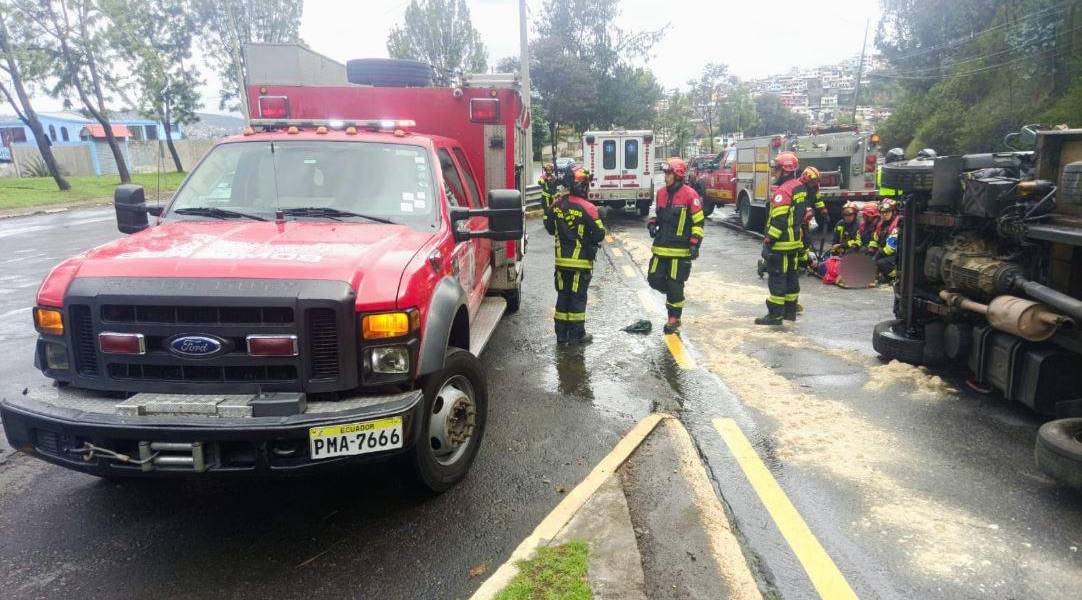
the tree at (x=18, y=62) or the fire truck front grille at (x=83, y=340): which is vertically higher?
the tree at (x=18, y=62)

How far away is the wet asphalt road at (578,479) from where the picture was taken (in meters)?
3.15

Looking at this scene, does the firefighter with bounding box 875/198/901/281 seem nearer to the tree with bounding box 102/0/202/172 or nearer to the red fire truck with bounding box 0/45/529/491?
the red fire truck with bounding box 0/45/529/491

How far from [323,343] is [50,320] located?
127 cm

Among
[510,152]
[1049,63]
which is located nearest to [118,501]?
[510,152]

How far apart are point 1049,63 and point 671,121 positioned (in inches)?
1185

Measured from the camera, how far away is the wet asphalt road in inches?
124

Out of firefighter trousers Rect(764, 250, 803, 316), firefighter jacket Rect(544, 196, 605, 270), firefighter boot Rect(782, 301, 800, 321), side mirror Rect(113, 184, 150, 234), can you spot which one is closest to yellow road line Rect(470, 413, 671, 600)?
firefighter jacket Rect(544, 196, 605, 270)

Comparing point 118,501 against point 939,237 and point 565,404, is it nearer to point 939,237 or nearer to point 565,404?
point 565,404

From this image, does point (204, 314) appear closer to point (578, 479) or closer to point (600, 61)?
point (578, 479)

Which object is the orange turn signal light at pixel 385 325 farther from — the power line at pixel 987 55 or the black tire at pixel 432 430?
the power line at pixel 987 55

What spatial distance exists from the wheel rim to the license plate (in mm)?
386

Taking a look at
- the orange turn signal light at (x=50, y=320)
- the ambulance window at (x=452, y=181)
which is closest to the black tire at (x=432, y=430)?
the ambulance window at (x=452, y=181)

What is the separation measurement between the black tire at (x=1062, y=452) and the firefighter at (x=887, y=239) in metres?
5.68

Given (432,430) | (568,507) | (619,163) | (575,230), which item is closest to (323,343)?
(432,430)
